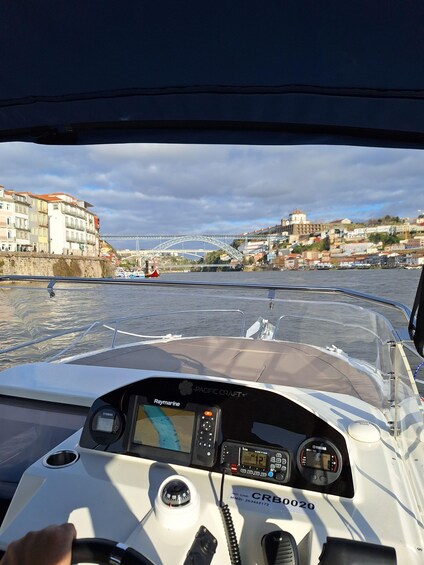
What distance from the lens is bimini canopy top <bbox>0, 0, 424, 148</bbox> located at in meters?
0.93

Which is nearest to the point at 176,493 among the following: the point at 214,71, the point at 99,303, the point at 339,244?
the point at 214,71

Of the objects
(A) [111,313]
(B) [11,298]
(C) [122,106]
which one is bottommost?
(A) [111,313]

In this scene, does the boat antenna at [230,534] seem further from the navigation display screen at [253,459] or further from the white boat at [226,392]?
the navigation display screen at [253,459]

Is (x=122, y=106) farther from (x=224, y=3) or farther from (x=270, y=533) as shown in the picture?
(x=270, y=533)

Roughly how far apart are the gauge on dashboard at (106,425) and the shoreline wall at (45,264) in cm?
2671

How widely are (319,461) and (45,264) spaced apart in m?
31.5

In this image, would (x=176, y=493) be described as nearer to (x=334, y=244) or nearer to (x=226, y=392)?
(x=226, y=392)

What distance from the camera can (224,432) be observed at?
3.66 feet

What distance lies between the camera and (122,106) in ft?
4.20

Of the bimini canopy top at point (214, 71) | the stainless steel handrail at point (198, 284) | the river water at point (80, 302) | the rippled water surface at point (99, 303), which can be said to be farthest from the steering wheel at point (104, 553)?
the stainless steel handrail at point (198, 284)

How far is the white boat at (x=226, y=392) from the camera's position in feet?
3.03

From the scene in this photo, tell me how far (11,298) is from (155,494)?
2665mm

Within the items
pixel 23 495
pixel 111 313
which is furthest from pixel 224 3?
pixel 111 313

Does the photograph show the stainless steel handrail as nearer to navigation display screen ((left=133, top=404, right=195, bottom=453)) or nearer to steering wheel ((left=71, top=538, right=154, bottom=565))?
navigation display screen ((left=133, top=404, right=195, bottom=453))
